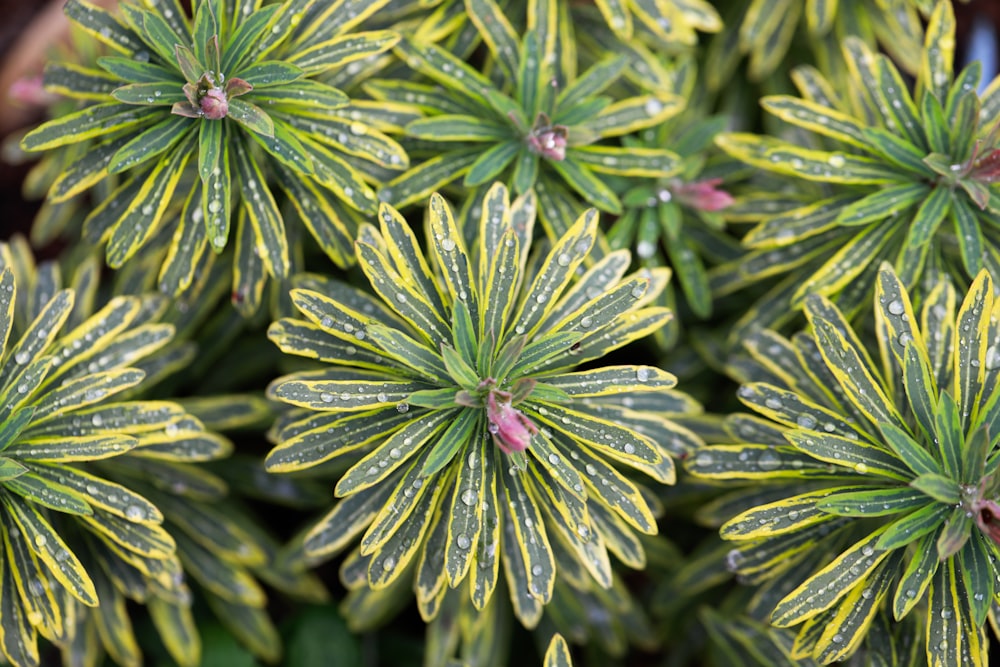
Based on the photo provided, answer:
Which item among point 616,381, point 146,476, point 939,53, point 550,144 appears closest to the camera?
point 616,381

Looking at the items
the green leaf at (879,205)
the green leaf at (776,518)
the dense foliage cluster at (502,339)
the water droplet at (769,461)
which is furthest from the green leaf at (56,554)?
the green leaf at (879,205)

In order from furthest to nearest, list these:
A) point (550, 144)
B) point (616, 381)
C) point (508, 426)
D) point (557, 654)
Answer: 1. point (550, 144)
2. point (557, 654)
3. point (616, 381)
4. point (508, 426)

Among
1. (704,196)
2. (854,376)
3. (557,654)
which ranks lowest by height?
(557,654)

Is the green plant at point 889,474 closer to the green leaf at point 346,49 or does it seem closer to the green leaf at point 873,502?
the green leaf at point 873,502

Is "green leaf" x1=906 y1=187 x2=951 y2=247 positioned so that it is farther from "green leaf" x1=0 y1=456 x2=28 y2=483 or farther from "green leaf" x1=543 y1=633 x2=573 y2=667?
"green leaf" x1=0 y1=456 x2=28 y2=483

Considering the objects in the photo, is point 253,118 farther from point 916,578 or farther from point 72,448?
point 916,578

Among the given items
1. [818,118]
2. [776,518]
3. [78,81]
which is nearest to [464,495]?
[776,518]

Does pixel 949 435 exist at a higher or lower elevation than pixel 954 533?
higher
